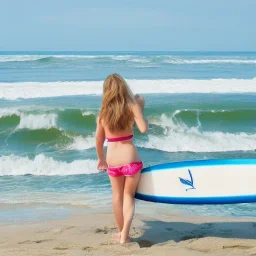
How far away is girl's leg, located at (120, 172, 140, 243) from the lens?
4145mm

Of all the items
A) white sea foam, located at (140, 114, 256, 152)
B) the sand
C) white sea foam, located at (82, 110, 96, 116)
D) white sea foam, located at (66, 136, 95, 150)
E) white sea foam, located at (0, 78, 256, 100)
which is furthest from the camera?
white sea foam, located at (0, 78, 256, 100)

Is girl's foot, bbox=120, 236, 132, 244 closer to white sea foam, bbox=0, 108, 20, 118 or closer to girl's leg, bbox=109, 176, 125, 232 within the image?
girl's leg, bbox=109, 176, 125, 232

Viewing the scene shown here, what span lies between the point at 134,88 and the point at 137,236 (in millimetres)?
16196

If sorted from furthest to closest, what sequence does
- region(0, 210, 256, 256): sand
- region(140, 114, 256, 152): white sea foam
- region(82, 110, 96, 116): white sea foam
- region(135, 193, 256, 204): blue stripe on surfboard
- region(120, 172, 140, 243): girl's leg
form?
region(82, 110, 96, 116): white sea foam < region(140, 114, 256, 152): white sea foam < region(135, 193, 256, 204): blue stripe on surfboard < region(120, 172, 140, 243): girl's leg < region(0, 210, 256, 256): sand

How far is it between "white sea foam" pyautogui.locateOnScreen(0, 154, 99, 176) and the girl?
358cm

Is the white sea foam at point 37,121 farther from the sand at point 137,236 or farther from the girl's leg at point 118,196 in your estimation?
the girl's leg at point 118,196

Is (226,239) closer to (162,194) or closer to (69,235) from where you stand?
(162,194)

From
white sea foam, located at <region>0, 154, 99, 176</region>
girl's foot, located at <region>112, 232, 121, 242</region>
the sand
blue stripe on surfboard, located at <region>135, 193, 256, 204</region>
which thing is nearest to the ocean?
white sea foam, located at <region>0, 154, 99, 176</region>

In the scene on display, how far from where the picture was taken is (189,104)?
1488 cm

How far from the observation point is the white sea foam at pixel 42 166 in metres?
7.92

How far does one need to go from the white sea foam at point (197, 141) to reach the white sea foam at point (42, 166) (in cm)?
227

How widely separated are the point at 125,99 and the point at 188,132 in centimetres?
749

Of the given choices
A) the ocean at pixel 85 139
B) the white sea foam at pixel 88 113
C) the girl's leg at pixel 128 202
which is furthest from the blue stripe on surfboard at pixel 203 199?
the white sea foam at pixel 88 113

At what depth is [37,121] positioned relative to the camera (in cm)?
1238
